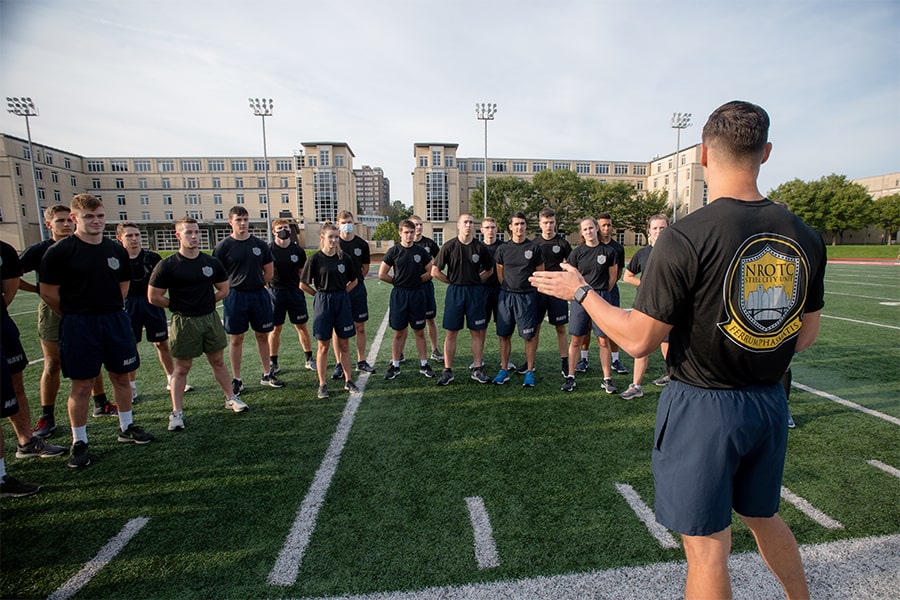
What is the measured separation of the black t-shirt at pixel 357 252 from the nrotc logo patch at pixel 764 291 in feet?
17.0

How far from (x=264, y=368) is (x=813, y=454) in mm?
6127

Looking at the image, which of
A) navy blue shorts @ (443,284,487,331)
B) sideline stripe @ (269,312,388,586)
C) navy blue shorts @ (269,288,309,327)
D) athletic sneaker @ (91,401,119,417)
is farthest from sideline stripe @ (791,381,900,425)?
athletic sneaker @ (91,401,119,417)

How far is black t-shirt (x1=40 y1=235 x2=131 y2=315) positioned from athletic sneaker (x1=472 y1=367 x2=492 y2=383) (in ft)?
13.3

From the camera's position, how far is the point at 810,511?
9.66 feet

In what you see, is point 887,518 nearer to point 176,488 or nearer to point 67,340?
point 176,488

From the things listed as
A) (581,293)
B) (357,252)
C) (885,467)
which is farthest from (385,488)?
(885,467)

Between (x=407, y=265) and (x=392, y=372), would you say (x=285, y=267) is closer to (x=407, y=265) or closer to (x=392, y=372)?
(x=407, y=265)

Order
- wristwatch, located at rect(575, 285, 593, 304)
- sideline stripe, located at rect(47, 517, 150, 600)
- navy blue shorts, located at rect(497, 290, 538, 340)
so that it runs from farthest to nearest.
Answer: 1. navy blue shorts, located at rect(497, 290, 538, 340)
2. sideline stripe, located at rect(47, 517, 150, 600)
3. wristwatch, located at rect(575, 285, 593, 304)

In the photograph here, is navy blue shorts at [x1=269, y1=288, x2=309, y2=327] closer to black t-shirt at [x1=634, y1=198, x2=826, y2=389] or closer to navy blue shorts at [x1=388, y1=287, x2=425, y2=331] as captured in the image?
navy blue shorts at [x1=388, y1=287, x2=425, y2=331]

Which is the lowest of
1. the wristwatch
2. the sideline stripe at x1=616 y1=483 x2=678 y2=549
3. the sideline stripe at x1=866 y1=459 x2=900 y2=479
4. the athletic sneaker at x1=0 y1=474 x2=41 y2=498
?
the sideline stripe at x1=866 y1=459 x2=900 y2=479

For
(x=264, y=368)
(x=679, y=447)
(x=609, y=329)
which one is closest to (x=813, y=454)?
(x=679, y=447)

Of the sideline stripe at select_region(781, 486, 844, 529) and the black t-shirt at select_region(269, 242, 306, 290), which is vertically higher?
the black t-shirt at select_region(269, 242, 306, 290)

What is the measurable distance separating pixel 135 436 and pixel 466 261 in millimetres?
4184

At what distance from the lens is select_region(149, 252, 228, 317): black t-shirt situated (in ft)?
14.8
